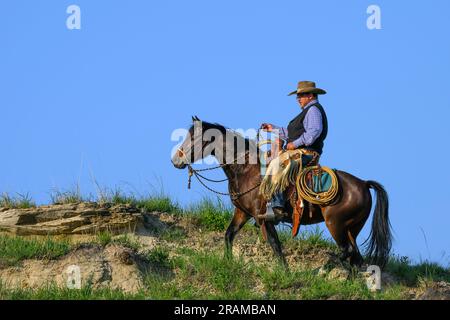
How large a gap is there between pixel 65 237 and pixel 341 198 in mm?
4828

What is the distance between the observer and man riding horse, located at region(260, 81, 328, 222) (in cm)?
1605

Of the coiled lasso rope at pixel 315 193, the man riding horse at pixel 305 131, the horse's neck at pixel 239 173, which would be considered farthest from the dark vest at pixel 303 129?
the horse's neck at pixel 239 173

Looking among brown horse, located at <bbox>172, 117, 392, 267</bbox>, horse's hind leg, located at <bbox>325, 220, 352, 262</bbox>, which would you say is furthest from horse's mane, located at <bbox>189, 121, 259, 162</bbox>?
horse's hind leg, located at <bbox>325, 220, 352, 262</bbox>

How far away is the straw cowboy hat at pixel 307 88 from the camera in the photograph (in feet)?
53.7

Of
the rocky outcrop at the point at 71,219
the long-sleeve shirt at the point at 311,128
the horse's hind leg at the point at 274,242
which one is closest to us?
the horse's hind leg at the point at 274,242

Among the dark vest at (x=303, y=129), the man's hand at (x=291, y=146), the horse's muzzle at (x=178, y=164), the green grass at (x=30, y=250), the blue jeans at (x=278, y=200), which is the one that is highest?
the dark vest at (x=303, y=129)

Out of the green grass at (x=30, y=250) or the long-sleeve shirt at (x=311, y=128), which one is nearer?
the long-sleeve shirt at (x=311, y=128)

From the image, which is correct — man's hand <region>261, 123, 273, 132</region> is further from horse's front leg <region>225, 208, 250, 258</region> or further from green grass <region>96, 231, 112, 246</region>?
green grass <region>96, 231, 112, 246</region>

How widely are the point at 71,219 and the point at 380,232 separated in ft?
16.9

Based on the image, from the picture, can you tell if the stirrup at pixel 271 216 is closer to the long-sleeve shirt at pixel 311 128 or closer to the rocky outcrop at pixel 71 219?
the long-sleeve shirt at pixel 311 128

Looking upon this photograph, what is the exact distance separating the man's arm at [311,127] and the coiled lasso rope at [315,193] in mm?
435

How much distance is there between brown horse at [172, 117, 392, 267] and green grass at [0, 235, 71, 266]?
87.6 inches

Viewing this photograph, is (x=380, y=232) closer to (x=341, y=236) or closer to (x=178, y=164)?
(x=341, y=236)
